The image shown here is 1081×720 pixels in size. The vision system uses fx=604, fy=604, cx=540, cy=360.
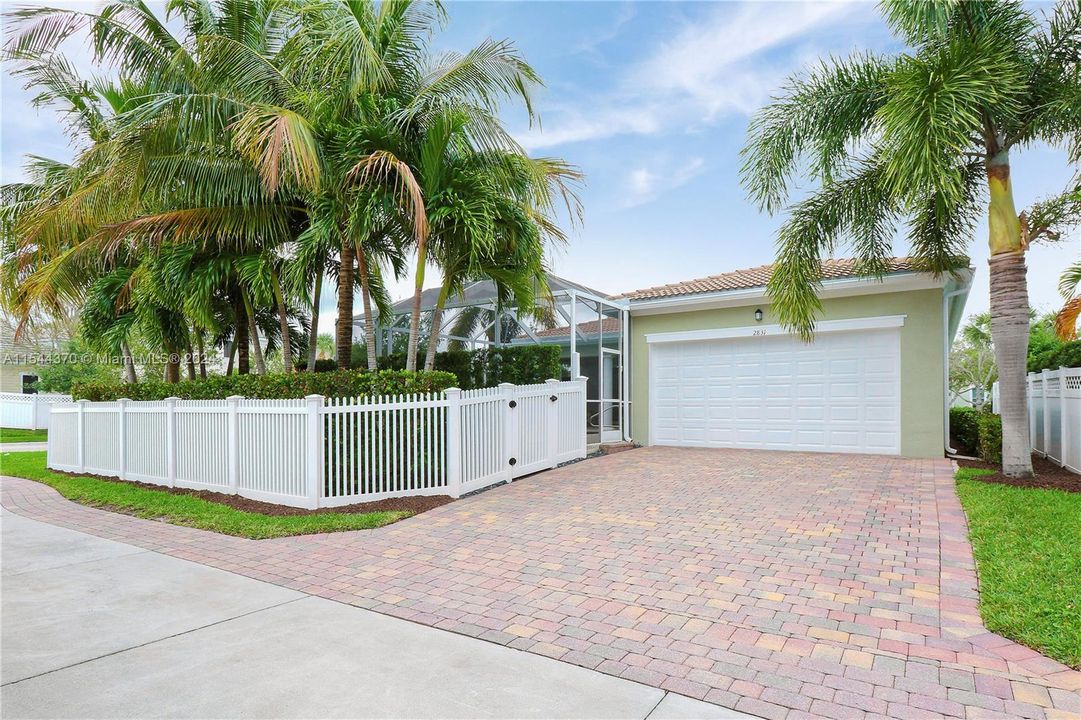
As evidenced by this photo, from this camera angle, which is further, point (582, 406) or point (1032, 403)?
point (1032, 403)

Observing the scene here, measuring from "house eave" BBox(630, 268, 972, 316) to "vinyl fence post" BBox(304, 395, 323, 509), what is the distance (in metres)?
8.28

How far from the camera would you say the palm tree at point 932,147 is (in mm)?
7309

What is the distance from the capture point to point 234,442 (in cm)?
852

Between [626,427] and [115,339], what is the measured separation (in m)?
10.7

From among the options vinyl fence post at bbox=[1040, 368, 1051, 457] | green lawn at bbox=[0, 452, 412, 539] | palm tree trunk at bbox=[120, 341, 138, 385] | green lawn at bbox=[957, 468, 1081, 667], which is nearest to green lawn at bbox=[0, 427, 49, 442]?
palm tree trunk at bbox=[120, 341, 138, 385]

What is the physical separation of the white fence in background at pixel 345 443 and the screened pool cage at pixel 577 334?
3.06 m

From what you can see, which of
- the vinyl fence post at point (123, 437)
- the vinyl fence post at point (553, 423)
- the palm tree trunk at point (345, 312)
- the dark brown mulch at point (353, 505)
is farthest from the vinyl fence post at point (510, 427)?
the vinyl fence post at point (123, 437)

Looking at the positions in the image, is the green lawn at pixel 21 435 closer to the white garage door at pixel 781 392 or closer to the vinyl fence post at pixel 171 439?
the vinyl fence post at pixel 171 439

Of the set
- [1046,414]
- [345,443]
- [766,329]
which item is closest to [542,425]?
[345,443]

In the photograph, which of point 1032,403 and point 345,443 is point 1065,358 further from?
point 345,443

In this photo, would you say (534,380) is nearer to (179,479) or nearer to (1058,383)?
(179,479)

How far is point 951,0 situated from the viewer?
7047 mm

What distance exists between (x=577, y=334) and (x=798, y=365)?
464cm

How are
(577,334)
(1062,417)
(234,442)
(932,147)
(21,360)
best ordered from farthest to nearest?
(21,360) < (577,334) < (1062,417) < (234,442) < (932,147)
